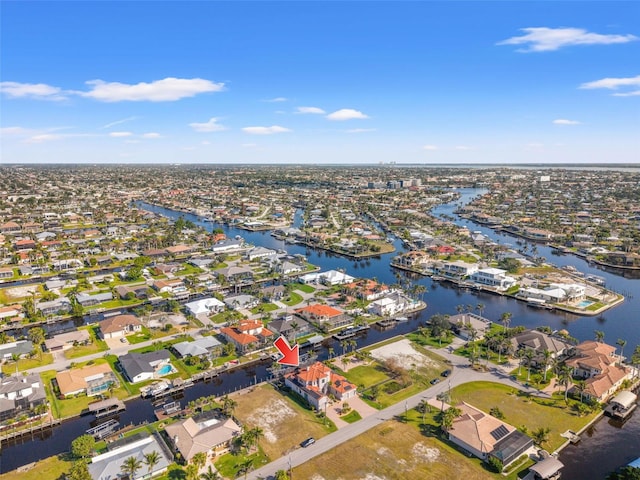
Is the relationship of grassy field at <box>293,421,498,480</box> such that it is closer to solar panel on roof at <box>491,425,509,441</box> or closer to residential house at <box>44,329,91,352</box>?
solar panel on roof at <box>491,425,509,441</box>

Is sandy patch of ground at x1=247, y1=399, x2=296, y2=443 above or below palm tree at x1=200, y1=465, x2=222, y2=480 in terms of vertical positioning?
below

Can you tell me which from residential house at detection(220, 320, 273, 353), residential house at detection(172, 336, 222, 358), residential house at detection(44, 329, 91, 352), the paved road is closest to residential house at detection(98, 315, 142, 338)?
residential house at detection(44, 329, 91, 352)

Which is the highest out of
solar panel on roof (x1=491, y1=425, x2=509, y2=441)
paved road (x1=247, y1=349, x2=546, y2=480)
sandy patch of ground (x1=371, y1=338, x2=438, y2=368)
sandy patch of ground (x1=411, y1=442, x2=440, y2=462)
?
solar panel on roof (x1=491, y1=425, x2=509, y2=441)

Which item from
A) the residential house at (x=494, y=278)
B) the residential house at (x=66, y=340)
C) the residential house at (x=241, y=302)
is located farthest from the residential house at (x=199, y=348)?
the residential house at (x=494, y=278)

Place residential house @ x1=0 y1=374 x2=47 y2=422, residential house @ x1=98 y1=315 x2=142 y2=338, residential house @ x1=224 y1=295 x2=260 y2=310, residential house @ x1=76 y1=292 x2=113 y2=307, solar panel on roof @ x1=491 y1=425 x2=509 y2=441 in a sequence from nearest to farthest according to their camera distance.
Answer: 1. solar panel on roof @ x1=491 y1=425 x2=509 y2=441
2. residential house @ x1=0 y1=374 x2=47 y2=422
3. residential house @ x1=98 y1=315 x2=142 y2=338
4. residential house @ x1=224 y1=295 x2=260 y2=310
5. residential house @ x1=76 y1=292 x2=113 y2=307

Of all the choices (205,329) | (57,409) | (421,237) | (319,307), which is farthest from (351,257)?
(57,409)

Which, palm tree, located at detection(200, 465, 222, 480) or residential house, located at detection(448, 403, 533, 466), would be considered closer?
palm tree, located at detection(200, 465, 222, 480)

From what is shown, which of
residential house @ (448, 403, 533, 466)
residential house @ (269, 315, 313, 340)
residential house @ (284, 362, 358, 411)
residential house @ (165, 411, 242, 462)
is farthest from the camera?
residential house @ (269, 315, 313, 340)
